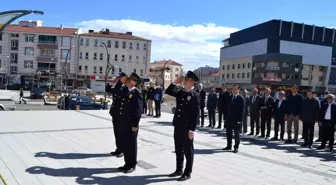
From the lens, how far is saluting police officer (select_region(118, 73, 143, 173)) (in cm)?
624

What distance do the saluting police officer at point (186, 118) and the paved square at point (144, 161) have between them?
1.54 ft

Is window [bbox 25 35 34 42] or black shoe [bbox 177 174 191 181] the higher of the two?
window [bbox 25 35 34 42]

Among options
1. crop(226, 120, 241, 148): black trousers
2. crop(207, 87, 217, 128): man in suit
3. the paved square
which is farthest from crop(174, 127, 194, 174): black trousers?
crop(207, 87, 217, 128): man in suit

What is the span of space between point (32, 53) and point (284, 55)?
56.5 m

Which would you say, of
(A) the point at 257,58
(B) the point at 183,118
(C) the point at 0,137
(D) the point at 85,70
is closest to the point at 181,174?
(B) the point at 183,118

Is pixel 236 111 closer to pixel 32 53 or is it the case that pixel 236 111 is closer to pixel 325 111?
pixel 325 111

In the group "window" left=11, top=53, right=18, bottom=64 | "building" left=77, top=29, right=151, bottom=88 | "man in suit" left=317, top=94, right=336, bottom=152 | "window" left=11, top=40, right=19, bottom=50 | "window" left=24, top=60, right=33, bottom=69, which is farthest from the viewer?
"building" left=77, top=29, right=151, bottom=88

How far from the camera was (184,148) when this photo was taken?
6012 millimetres

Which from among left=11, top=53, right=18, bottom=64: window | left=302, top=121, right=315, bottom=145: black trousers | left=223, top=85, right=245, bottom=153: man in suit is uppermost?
left=11, top=53, right=18, bottom=64: window

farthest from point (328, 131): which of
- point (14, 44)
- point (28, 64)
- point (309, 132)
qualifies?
point (14, 44)

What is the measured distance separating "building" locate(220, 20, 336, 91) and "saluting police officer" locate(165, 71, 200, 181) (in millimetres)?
71805

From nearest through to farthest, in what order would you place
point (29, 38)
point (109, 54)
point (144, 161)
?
1. point (144, 161)
2. point (29, 38)
3. point (109, 54)

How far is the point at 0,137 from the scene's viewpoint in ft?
30.1

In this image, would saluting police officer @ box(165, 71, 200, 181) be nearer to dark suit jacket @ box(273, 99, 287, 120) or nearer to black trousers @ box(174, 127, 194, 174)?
black trousers @ box(174, 127, 194, 174)
